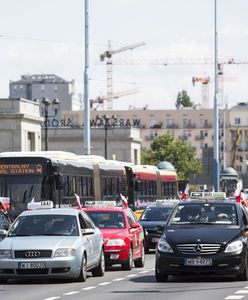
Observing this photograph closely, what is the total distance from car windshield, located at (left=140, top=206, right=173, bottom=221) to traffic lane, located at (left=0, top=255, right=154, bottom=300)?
1189cm

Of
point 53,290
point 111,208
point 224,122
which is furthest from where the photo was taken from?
point 224,122

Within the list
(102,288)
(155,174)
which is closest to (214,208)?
(102,288)

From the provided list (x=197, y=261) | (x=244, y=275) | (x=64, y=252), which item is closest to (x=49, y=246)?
(x=64, y=252)

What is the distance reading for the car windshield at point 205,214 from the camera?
26.6 meters

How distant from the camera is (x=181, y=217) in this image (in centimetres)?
2683

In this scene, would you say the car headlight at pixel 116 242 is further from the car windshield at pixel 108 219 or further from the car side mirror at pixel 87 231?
the car side mirror at pixel 87 231

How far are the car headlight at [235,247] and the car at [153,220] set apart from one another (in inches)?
589

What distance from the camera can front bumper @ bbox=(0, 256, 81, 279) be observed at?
25.2 metres

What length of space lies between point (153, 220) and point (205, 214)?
1511 cm

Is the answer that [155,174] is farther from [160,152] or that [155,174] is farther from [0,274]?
[160,152]

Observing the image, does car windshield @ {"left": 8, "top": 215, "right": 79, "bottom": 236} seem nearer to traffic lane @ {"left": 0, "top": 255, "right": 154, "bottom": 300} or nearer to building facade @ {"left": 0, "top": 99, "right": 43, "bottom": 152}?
traffic lane @ {"left": 0, "top": 255, "right": 154, "bottom": 300}

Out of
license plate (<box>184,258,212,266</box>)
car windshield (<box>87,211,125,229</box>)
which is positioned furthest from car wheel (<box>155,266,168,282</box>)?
car windshield (<box>87,211,125,229</box>)

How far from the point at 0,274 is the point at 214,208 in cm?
455

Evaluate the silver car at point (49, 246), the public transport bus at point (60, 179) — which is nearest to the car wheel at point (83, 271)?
the silver car at point (49, 246)
